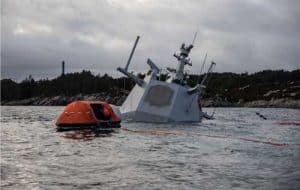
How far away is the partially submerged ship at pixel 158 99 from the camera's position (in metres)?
51.9

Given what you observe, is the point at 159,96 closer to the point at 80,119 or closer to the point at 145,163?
the point at 80,119

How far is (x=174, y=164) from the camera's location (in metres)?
22.3

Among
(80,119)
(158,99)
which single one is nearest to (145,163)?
(80,119)

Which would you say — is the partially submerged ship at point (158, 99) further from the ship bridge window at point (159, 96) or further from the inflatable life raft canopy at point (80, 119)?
the inflatable life raft canopy at point (80, 119)

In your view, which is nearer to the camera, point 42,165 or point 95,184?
point 95,184

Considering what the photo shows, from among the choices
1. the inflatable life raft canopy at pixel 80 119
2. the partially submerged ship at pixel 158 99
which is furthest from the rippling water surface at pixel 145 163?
the partially submerged ship at pixel 158 99

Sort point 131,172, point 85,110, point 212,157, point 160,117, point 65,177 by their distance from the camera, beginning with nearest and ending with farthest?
point 65,177
point 131,172
point 212,157
point 85,110
point 160,117

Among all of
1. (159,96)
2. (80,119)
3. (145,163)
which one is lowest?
(145,163)

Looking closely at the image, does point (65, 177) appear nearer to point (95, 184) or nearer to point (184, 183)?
point (95, 184)

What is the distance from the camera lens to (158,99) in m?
52.3

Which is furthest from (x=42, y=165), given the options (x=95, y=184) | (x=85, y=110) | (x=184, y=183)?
(x=85, y=110)

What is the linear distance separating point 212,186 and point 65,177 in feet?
16.9

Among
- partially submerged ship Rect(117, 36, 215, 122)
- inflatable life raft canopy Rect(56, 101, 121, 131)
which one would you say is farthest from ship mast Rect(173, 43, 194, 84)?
inflatable life raft canopy Rect(56, 101, 121, 131)

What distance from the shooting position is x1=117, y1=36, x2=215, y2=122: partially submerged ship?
5194 cm
